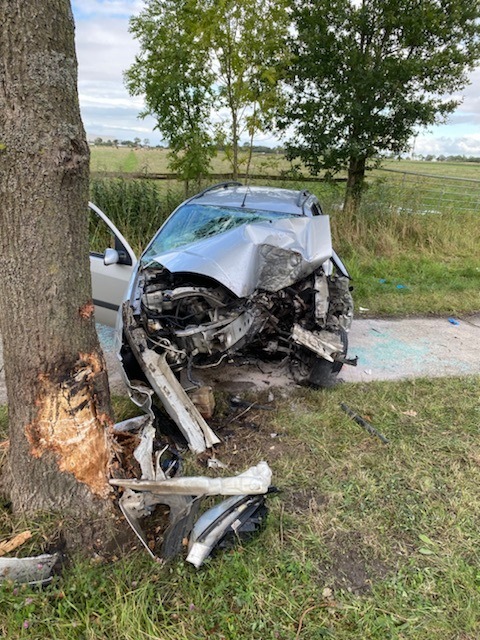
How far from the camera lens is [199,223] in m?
4.30

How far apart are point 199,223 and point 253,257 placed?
0.97 metres

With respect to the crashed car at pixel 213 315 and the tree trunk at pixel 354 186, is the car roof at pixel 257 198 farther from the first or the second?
the tree trunk at pixel 354 186

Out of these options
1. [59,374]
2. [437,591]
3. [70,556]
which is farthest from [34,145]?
[437,591]

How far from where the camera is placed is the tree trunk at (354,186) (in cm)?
893

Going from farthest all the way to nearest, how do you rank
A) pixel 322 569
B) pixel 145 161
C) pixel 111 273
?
pixel 145 161, pixel 111 273, pixel 322 569

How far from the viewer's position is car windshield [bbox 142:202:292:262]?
4.06 meters

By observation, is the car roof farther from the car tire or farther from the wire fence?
the wire fence

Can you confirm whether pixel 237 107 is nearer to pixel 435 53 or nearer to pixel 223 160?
pixel 223 160

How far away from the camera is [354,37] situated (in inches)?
305

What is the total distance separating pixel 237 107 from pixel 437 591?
7.06 meters

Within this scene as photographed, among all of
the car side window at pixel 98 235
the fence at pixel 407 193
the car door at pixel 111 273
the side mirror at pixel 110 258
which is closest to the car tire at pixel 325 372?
the car door at pixel 111 273

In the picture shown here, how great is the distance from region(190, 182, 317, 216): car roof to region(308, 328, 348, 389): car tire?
53.1 inches

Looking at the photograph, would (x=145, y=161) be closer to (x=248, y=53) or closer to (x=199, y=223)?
(x=248, y=53)

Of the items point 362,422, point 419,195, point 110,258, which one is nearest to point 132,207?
point 110,258
